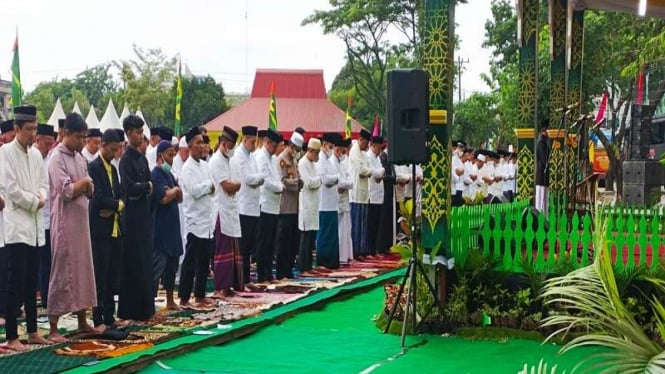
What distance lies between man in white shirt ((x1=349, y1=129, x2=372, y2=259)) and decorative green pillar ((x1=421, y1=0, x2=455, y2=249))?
5.30 meters

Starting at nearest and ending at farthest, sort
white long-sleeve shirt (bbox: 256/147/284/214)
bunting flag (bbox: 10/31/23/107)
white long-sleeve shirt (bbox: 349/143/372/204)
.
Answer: white long-sleeve shirt (bbox: 256/147/284/214) < bunting flag (bbox: 10/31/23/107) < white long-sleeve shirt (bbox: 349/143/372/204)

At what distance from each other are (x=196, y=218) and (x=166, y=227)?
0.47 m

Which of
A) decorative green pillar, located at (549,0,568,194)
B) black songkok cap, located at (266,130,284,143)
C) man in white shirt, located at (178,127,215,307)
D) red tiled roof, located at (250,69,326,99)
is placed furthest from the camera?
red tiled roof, located at (250,69,326,99)

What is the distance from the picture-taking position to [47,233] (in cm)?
931

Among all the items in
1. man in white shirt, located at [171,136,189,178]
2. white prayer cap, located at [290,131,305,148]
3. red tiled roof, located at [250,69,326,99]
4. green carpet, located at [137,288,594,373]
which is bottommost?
green carpet, located at [137,288,594,373]

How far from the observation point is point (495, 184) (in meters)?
21.1

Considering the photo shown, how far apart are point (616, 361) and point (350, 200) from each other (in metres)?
10.3

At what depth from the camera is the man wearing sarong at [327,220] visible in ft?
42.1

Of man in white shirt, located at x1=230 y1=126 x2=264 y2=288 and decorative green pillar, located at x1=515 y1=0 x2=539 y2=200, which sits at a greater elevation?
decorative green pillar, located at x1=515 y1=0 x2=539 y2=200

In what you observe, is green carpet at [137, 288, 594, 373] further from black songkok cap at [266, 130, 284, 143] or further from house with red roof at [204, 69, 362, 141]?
house with red roof at [204, 69, 362, 141]

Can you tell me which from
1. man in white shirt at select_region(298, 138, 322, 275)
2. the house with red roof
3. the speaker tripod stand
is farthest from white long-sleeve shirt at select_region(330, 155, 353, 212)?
the house with red roof

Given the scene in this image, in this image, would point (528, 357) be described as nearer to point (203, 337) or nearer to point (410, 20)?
point (203, 337)

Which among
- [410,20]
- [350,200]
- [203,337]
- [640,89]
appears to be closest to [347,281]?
[350,200]

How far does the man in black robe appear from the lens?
804 centimetres
